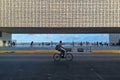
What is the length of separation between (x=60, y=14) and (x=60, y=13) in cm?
50

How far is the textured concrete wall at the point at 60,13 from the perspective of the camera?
115125mm

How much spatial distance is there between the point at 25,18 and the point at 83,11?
71.0ft

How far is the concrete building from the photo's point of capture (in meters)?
115

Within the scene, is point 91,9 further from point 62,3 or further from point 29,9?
point 29,9

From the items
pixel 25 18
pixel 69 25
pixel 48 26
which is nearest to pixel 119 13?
pixel 69 25

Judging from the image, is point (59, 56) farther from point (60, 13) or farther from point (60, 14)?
point (60, 13)

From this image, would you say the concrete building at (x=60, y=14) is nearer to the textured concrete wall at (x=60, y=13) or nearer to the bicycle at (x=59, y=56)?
the textured concrete wall at (x=60, y=13)

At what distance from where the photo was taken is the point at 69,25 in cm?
11675

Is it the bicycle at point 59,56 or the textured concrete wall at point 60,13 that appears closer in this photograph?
the bicycle at point 59,56
